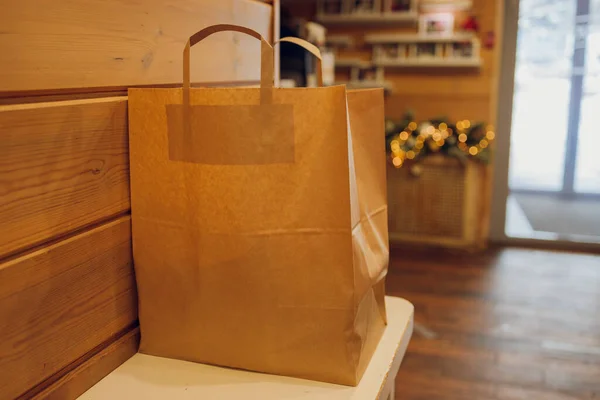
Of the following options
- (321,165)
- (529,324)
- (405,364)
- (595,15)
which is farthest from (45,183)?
(595,15)

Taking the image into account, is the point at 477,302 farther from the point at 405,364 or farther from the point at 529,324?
the point at 405,364

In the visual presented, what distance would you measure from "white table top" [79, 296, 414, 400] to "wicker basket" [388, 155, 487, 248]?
10.2 feet

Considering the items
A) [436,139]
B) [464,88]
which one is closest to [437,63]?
[464,88]

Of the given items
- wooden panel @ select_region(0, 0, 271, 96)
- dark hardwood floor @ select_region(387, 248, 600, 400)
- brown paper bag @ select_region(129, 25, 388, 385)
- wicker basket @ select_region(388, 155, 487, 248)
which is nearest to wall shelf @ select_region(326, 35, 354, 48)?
wicker basket @ select_region(388, 155, 487, 248)

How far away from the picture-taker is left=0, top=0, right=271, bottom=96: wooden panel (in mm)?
733

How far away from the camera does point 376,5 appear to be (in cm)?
411

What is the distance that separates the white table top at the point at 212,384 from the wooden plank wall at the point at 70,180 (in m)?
0.03

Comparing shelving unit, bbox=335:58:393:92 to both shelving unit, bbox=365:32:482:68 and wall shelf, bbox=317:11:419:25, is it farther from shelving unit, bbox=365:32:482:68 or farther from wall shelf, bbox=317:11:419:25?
wall shelf, bbox=317:11:419:25

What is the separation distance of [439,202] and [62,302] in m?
3.42

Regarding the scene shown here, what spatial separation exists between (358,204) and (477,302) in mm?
2376

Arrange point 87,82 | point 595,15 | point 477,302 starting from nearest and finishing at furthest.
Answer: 1. point 87,82
2. point 477,302
3. point 595,15

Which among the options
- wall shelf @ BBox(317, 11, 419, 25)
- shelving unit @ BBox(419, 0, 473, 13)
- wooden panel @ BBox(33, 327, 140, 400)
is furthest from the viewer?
wall shelf @ BBox(317, 11, 419, 25)

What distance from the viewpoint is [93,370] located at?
917 mm

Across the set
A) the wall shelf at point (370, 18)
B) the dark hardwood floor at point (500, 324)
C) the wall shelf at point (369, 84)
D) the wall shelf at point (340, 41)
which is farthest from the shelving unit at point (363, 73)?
the dark hardwood floor at point (500, 324)
